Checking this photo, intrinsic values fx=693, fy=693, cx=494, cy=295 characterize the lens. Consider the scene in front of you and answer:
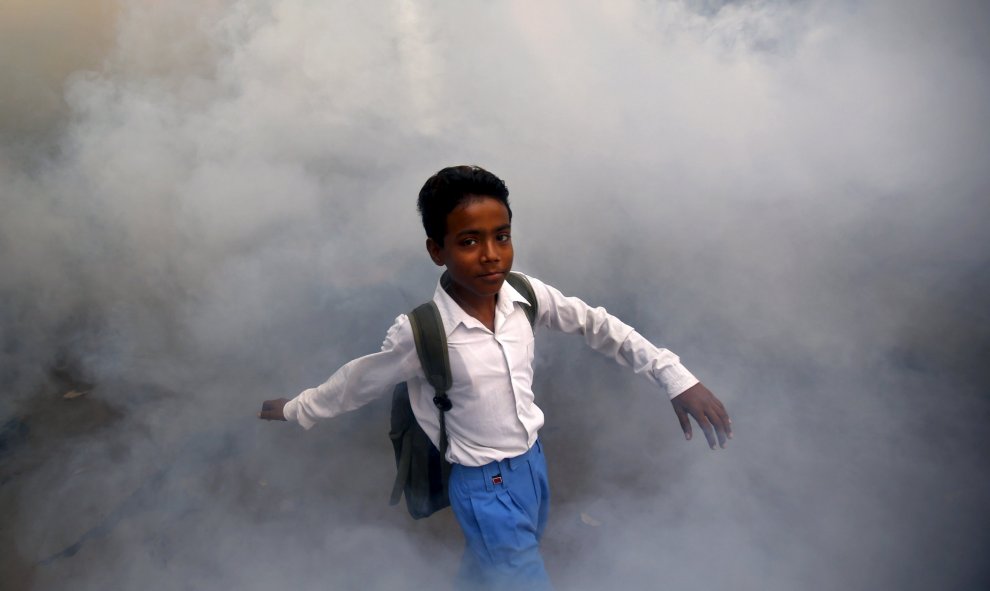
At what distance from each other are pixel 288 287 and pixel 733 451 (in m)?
1.66

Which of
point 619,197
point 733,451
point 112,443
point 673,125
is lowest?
point 112,443

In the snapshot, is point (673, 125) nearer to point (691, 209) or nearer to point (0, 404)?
point (691, 209)

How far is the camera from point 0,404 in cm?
268

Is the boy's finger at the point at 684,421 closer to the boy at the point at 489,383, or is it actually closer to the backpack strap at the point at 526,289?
the boy at the point at 489,383

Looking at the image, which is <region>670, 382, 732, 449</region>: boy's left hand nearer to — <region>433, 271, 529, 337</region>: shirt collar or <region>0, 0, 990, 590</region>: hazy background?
<region>433, 271, 529, 337</region>: shirt collar

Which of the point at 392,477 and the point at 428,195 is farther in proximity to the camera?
the point at 392,477

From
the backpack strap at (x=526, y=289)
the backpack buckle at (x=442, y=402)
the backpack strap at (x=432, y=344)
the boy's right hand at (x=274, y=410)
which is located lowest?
the boy's right hand at (x=274, y=410)

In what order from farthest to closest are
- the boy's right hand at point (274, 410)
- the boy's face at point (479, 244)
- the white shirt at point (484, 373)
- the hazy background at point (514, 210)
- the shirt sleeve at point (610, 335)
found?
1. the hazy background at point (514, 210)
2. the boy's right hand at point (274, 410)
3. the shirt sleeve at point (610, 335)
4. the white shirt at point (484, 373)
5. the boy's face at point (479, 244)

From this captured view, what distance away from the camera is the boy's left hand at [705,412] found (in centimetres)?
171

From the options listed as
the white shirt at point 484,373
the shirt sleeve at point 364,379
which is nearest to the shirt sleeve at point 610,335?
the white shirt at point 484,373

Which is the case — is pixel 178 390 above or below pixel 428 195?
below

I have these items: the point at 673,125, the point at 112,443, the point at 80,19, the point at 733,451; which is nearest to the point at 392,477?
the point at 112,443

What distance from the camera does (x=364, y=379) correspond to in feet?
5.71

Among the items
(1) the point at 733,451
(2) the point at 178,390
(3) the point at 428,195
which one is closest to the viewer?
(3) the point at 428,195
